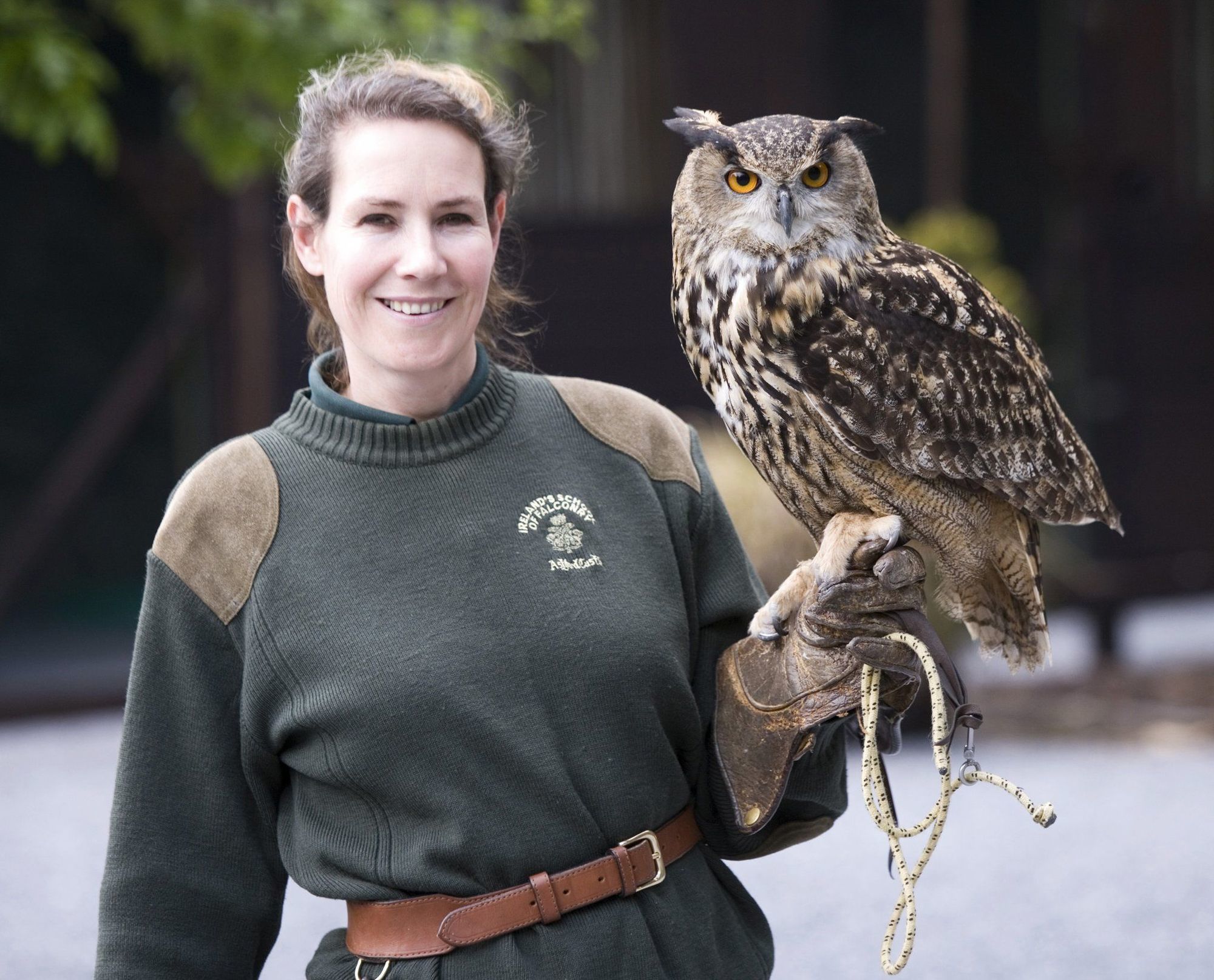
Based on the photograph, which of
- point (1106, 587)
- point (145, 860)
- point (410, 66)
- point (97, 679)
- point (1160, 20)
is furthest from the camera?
point (1160, 20)

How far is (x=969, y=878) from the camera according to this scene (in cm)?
443

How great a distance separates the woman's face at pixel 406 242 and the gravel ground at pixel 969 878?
8.32 ft

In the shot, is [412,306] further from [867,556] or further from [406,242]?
A: [867,556]

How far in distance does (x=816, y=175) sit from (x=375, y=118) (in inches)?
24.3

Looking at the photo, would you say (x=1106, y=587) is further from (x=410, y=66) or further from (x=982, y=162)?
(x=410, y=66)

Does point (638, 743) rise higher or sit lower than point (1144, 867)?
higher

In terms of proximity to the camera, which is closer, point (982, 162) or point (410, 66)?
point (410, 66)

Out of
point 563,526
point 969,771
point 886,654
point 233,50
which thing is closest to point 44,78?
point 233,50

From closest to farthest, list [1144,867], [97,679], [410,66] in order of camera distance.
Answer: [410,66] → [1144,867] → [97,679]

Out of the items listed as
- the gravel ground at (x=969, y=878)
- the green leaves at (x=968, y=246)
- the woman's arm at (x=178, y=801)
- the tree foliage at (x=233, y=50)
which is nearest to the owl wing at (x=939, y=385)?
the woman's arm at (x=178, y=801)

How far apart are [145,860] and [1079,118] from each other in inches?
291

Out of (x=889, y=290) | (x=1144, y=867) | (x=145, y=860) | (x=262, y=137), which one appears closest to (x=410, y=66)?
(x=889, y=290)

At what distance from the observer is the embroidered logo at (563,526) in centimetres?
189

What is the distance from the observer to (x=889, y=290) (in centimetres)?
204
